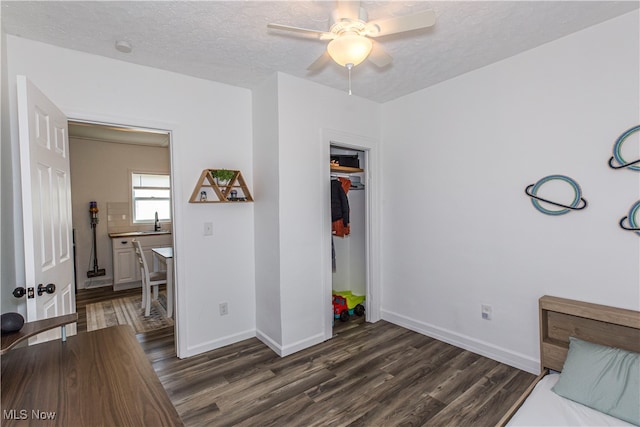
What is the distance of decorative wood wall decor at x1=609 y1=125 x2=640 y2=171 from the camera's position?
6.47 feet

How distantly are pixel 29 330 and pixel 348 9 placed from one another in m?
2.08

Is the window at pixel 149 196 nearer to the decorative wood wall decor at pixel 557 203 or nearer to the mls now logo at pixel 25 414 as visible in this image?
A: the mls now logo at pixel 25 414

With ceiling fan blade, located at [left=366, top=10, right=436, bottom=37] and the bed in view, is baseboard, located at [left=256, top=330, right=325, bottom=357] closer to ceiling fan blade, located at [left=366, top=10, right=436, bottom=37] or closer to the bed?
the bed

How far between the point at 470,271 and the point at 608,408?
1.37 m

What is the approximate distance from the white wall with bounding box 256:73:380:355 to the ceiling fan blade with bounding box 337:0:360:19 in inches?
51.6

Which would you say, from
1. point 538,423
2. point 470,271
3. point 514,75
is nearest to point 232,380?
point 538,423

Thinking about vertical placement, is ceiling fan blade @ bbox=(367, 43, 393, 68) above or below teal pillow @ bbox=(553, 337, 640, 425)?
above

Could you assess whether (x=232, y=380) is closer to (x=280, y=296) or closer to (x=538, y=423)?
(x=280, y=296)

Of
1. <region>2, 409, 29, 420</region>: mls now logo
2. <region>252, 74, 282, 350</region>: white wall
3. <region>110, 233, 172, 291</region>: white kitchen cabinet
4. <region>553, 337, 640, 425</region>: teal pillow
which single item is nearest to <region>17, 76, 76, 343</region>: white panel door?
<region>2, 409, 29, 420</region>: mls now logo

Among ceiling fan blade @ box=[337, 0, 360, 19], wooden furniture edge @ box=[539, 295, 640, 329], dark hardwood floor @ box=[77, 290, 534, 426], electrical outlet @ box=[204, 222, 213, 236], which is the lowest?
dark hardwood floor @ box=[77, 290, 534, 426]

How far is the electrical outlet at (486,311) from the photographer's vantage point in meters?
2.72

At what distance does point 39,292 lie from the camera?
1646mm

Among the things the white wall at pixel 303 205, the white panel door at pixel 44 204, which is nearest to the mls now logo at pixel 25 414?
the white panel door at pixel 44 204

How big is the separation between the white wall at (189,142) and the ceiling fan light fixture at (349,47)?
1.67 metres
